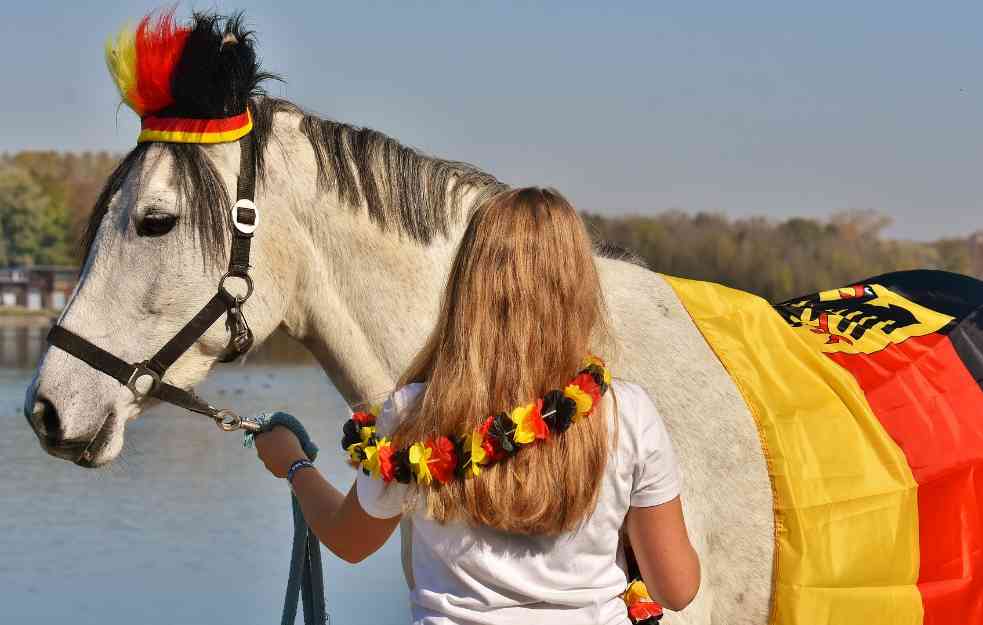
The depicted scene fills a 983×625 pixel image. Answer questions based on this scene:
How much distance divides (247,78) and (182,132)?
0.24m

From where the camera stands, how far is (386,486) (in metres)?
2.06

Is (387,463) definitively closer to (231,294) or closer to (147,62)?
(231,294)

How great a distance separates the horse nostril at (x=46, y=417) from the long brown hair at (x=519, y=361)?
1.17 meters

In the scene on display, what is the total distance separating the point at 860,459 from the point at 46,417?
2241 millimetres

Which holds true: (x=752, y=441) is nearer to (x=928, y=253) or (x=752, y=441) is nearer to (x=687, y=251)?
(x=687, y=251)

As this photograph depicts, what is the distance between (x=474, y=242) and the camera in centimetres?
204

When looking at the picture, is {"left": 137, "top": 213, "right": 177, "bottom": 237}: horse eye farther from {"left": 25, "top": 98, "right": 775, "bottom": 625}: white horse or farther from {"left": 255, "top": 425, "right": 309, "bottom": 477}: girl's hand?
{"left": 255, "top": 425, "right": 309, "bottom": 477}: girl's hand

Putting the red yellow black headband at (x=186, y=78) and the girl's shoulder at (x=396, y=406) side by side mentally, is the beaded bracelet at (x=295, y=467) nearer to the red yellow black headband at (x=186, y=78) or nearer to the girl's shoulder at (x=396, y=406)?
the girl's shoulder at (x=396, y=406)

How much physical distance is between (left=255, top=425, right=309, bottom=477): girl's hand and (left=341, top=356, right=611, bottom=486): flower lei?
1.37ft

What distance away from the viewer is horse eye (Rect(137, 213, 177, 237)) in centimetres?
283

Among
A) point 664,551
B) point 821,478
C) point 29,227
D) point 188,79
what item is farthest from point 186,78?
point 29,227

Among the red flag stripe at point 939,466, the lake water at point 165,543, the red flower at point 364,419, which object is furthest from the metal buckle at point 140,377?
the lake water at point 165,543

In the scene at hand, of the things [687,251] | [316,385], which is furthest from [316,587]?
[687,251]

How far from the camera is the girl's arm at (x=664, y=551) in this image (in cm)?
205
